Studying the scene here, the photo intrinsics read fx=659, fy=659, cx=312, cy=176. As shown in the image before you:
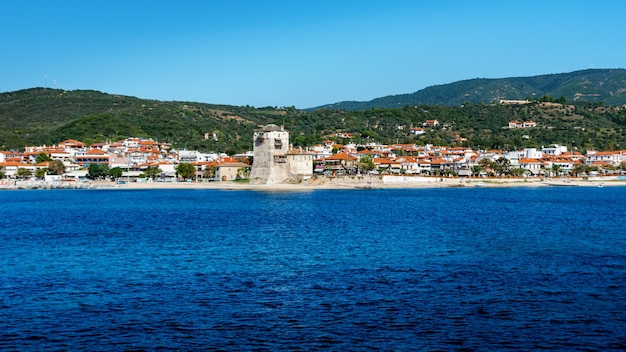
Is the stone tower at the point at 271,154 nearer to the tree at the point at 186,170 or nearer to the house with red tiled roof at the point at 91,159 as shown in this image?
the tree at the point at 186,170

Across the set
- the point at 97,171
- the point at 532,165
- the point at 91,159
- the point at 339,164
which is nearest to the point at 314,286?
the point at 339,164

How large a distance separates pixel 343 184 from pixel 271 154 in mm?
9053

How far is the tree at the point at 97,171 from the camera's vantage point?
85500 millimetres

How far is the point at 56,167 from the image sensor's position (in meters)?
85.0

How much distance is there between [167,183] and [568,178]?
53514 mm

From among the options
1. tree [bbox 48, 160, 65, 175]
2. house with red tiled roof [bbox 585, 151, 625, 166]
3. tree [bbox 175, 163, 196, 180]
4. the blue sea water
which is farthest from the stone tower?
house with red tiled roof [bbox 585, 151, 625, 166]

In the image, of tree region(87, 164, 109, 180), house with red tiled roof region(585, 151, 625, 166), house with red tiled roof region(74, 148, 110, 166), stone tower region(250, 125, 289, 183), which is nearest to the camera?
stone tower region(250, 125, 289, 183)

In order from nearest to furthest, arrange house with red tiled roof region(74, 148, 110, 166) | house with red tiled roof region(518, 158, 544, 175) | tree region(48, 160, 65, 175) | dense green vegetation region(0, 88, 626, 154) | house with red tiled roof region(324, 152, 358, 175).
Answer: house with red tiled roof region(324, 152, 358, 175) < tree region(48, 160, 65, 175) < house with red tiled roof region(74, 148, 110, 166) < house with red tiled roof region(518, 158, 544, 175) < dense green vegetation region(0, 88, 626, 154)

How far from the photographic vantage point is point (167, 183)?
265 ft

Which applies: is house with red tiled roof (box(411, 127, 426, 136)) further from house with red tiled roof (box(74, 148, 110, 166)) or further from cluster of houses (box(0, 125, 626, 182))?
house with red tiled roof (box(74, 148, 110, 166))

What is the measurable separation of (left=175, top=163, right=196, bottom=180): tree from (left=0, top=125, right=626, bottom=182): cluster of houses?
3.22 feet

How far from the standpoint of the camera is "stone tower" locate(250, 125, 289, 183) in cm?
7575

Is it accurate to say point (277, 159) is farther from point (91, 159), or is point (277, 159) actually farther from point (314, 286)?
point (314, 286)

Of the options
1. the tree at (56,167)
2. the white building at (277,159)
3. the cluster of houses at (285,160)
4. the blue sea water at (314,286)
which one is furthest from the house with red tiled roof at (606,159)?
the tree at (56,167)
